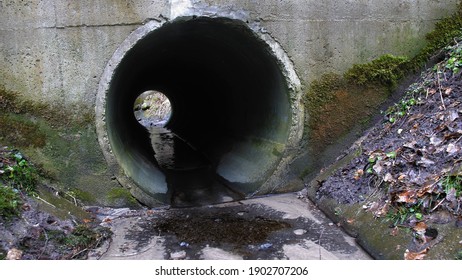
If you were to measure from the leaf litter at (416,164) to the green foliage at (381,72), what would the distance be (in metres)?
0.31

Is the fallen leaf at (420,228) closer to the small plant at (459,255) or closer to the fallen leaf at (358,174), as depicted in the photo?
the small plant at (459,255)

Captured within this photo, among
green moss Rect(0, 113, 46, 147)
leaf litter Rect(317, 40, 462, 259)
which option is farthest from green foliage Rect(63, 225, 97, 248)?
leaf litter Rect(317, 40, 462, 259)

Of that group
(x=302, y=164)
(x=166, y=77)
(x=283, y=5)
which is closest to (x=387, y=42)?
(x=283, y=5)

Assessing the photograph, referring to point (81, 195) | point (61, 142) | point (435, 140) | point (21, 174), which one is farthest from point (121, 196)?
point (435, 140)

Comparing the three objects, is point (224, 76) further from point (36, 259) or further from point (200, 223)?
point (36, 259)

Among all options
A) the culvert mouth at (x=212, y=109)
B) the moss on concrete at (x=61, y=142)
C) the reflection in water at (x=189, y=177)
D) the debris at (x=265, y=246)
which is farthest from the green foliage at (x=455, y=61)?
the moss on concrete at (x=61, y=142)

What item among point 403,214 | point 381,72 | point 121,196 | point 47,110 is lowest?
point 121,196

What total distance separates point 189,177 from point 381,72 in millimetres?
4839

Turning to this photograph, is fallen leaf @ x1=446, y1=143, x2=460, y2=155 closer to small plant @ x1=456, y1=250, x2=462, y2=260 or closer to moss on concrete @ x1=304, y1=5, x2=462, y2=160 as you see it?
small plant @ x1=456, y1=250, x2=462, y2=260

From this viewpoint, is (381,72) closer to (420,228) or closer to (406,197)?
(406,197)

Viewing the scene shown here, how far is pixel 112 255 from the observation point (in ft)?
15.4

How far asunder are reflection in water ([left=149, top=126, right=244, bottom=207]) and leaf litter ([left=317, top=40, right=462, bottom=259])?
2.20 meters

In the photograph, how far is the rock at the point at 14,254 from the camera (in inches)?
160

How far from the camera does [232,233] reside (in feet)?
17.5
